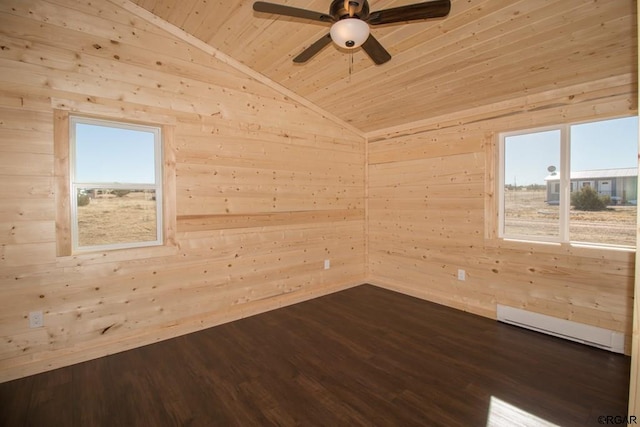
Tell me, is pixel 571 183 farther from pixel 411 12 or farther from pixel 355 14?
pixel 355 14

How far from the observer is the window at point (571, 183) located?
2770 millimetres

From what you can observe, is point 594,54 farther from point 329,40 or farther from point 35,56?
point 35,56

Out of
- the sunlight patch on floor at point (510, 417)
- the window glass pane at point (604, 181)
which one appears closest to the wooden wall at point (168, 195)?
the sunlight patch on floor at point (510, 417)

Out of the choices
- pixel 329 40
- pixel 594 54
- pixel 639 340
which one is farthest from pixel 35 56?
pixel 594 54

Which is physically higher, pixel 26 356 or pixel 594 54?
pixel 594 54

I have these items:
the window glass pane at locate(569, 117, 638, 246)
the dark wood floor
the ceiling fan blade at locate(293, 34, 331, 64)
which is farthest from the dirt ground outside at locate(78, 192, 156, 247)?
the window glass pane at locate(569, 117, 638, 246)

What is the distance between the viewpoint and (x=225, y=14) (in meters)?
2.79

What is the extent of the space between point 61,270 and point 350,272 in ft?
11.1

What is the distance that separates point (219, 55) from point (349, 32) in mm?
2085

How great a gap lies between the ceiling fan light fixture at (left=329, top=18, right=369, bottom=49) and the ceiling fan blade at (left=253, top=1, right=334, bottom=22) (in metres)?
0.10

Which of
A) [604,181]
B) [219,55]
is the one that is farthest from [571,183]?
[219,55]

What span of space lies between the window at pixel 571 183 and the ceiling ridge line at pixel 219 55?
2244 millimetres

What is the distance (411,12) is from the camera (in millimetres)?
1814

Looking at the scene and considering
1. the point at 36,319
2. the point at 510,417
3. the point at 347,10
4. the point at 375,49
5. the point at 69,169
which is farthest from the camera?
the point at 69,169
